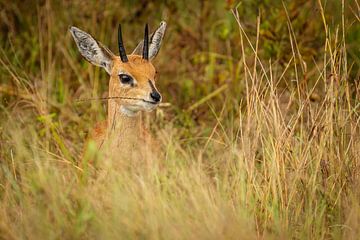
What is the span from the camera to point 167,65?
819 cm

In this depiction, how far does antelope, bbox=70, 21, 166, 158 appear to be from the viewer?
576cm

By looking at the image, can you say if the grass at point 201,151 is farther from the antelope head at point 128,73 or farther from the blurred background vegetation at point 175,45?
the antelope head at point 128,73

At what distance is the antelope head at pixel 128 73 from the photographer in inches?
226

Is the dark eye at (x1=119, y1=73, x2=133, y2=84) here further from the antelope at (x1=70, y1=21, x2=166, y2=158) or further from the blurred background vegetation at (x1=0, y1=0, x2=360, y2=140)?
the blurred background vegetation at (x1=0, y1=0, x2=360, y2=140)

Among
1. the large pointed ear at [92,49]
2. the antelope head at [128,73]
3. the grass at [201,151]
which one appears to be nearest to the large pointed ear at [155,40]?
the antelope head at [128,73]

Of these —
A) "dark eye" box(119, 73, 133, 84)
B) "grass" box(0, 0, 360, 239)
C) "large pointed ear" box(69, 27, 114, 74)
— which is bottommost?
"grass" box(0, 0, 360, 239)

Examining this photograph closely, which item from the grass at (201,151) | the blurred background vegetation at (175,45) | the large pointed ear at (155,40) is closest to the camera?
the grass at (201,151)

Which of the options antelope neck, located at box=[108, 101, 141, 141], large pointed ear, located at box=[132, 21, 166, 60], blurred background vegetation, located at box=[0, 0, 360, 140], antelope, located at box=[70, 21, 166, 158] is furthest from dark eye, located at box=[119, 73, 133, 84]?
blurred background vegetation, located at box=[0, 0, 360, 140]

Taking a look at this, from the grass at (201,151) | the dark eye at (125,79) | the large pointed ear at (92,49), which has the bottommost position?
the grass at (201,151)

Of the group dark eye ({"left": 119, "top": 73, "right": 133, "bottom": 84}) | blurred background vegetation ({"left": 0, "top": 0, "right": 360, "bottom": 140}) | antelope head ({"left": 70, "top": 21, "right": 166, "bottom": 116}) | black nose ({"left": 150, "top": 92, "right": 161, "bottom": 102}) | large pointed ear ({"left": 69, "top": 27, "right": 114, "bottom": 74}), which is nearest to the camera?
black nose ({"left": 150, "top": 92, "right": 161, "bottom": 102})

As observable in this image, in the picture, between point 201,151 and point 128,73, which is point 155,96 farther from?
point 201,151

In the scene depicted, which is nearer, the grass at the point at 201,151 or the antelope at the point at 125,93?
the grass at the point at 201,151

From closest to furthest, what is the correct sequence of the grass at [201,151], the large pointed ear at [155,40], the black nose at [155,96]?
1. the grass at [201,151]
2. the black nose at [155,96]
3. the large pointed ear at [155,40]

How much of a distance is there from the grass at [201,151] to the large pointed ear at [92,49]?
532mm
